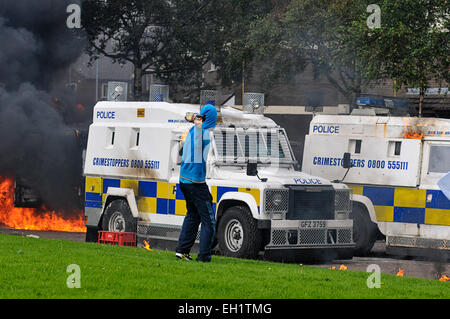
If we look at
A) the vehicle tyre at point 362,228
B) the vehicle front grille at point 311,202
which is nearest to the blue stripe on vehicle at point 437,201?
the vehicle tyre at point 362,228

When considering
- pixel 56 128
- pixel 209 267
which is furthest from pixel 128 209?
pixel 56 128

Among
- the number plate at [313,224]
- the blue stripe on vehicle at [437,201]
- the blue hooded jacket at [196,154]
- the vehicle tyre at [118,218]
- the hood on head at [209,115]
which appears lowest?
the vehicle tyre at [118,218]

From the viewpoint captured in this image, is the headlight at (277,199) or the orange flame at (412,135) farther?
the orange flame at (412,135)

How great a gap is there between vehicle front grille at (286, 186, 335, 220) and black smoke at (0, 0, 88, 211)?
343 inches

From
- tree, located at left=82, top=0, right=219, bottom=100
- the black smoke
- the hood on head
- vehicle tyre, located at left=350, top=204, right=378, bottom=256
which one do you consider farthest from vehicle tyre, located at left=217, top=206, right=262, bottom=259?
tree, located at left=82, top=0, right=219, bottom=100

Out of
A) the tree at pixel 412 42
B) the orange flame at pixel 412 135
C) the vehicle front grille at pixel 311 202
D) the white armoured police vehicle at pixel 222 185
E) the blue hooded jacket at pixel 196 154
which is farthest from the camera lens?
the tree at pixel 412 42

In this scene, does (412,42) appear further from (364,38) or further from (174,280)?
(174,280)

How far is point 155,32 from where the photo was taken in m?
33.3

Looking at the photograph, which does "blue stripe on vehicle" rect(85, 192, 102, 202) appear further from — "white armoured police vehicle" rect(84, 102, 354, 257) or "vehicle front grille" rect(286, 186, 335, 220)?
"vehicle front grille" rect(286, 186, 335, 220)

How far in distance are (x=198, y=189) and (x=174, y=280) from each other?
7.84 ft

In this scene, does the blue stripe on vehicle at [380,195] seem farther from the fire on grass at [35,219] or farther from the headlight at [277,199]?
the fire on grass at [35,219]

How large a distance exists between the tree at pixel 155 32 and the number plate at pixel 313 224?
55.8 feet

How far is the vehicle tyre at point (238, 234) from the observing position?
1391cm
